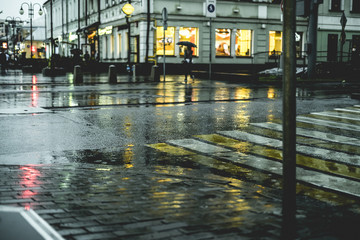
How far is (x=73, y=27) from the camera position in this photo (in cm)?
6181

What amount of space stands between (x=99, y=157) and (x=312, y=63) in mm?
22209

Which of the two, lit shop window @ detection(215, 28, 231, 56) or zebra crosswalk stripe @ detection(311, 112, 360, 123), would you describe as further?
lit shop window @ detection(215, 28, 231, 56)

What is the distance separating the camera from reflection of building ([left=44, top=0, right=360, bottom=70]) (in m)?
37.4

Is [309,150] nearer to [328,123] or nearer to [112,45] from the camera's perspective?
[328,123]

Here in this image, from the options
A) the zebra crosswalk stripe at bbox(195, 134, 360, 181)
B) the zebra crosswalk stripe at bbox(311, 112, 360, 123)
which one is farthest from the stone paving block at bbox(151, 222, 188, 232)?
the zebra crosswalk stripe at bbox(311, 112, 360, 123)

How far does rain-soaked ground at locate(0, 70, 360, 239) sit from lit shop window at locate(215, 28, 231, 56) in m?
Answer: 27.9

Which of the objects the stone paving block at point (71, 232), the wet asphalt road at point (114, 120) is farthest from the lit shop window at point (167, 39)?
the stone paving block at point (71, 232)

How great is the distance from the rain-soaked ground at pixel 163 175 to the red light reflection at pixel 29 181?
0.07ft

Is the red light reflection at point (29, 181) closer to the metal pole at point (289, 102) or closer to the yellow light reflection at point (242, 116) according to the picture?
the metal pole at point (289, 102)

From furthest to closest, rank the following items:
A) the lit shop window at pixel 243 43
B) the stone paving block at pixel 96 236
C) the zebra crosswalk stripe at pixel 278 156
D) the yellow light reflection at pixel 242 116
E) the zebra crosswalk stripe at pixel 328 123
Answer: the lit shop window at pixel 243 43
the yellow light reflection at pixel 242 116
the zebra crosswalk stripe at pixel 328 123
the zebra crosswalk stripe at pixel 278 156
the stone paving block at pixel 96 236

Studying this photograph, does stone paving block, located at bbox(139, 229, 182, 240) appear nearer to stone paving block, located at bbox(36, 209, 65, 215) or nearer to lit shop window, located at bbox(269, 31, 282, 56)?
stone paving block, located at bbox(36, 209, 65, 215)

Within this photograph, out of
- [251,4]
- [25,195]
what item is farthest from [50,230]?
[251,4]

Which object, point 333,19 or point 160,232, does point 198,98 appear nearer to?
point 160,232

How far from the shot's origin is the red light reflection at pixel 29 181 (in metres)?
4.76
